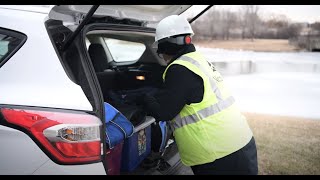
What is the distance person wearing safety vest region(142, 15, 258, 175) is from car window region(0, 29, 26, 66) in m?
0.87

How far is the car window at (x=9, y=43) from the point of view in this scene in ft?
6.31

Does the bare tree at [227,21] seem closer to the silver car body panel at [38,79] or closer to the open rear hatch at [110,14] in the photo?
the open rear hatch at [110,14]

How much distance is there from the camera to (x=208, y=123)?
2.09m

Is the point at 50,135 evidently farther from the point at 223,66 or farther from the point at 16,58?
the point at 223,66

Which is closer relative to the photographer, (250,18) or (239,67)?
(250,18)

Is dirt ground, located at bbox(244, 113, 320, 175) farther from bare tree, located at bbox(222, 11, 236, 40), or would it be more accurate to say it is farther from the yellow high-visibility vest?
bare tree, located at bbox(222, 11, 236, 40)

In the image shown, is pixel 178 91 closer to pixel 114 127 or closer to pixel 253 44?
pixel 114 127

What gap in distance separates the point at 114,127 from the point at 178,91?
495 mm

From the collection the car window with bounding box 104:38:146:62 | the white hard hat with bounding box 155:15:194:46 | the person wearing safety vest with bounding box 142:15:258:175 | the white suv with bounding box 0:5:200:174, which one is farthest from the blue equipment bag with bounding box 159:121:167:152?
the car window with bounding box 104:38:146:62

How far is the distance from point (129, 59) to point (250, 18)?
97.6 inches

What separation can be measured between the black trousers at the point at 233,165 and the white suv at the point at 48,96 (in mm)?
753

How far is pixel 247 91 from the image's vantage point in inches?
229

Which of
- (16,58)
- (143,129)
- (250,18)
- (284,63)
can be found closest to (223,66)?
(250,18)

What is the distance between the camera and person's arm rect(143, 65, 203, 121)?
205 centimetres
